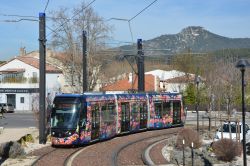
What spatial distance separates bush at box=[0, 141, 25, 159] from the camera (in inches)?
824

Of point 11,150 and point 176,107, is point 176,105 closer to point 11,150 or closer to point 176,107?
point 176,107

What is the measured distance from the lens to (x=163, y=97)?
115 ft

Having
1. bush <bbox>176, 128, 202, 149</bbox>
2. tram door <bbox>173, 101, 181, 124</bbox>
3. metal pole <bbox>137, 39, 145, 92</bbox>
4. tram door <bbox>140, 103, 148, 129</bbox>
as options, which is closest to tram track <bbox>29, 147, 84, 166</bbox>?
bush <bbox>176, 128, 202, 149</bbox>

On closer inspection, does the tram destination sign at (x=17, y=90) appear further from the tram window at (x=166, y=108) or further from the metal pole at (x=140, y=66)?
the tram window at (x=166, y=108)

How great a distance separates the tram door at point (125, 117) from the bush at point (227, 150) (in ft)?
31.7

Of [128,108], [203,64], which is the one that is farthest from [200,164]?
[203,64]

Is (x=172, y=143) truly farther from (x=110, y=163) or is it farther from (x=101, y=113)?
(x=110, y=163)

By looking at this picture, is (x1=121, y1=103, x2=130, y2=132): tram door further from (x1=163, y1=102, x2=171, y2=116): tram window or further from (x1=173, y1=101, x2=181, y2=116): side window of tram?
(x1=173, y1=101, x2=181, y2=116): side window of tram

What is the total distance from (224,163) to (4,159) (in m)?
9.17

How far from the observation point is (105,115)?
27047 mm

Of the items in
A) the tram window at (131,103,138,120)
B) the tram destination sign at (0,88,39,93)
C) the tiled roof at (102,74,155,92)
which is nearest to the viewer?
the tram window at (131,103,138,120)

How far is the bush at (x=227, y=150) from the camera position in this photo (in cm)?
2006

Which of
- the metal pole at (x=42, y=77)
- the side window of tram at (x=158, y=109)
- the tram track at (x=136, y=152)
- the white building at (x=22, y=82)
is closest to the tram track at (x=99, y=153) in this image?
the tram track at (x=136, y=152)

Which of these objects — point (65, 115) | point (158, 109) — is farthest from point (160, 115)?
point (65, 115)
